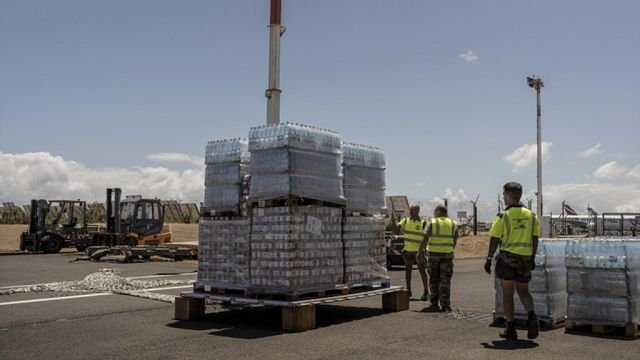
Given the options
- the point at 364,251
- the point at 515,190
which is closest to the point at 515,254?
the point at 515,190

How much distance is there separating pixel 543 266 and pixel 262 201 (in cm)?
401

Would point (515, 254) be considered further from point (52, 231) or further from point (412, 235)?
point (52, 231)

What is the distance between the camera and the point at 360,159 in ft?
34.2

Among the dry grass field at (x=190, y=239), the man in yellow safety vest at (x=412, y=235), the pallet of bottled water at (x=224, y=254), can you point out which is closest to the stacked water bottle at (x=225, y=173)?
the pallet of bottled water at (x=224, y=254)

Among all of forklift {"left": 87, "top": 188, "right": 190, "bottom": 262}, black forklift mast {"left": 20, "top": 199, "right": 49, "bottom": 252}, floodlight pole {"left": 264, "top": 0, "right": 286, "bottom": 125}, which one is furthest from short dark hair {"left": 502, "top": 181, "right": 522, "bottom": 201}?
black forklift mast {"left": 20, "top": 199, "right": 49, "bottom": 252}

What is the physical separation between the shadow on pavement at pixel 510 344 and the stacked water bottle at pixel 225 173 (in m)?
4.04

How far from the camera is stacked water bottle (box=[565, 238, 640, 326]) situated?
8.16 meters

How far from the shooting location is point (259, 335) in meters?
8.26

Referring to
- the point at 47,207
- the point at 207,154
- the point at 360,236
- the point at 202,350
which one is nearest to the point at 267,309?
the point at 360,236

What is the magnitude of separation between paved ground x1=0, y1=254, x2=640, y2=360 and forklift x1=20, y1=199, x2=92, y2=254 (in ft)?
62.9

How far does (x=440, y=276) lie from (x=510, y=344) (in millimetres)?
3093

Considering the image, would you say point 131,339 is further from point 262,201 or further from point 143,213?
point 143,213

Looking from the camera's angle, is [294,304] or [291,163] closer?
[294,304]

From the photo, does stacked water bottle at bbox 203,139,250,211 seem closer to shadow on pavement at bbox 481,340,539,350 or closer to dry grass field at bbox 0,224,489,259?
shadow on pavement at bbox 481,340,539,350
